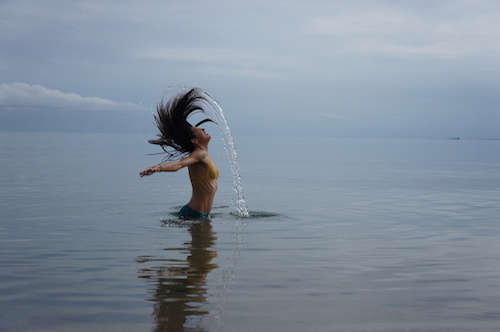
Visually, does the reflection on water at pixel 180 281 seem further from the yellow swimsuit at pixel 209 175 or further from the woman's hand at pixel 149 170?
the yellow swimsuit at pixel 209 175

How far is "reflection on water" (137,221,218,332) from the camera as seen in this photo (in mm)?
5927

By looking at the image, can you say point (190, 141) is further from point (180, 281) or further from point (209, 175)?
point (180, 281)

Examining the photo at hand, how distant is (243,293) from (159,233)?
4.86 meters

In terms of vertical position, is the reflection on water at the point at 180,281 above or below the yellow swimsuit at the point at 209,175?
below

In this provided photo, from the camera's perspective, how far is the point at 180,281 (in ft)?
24.5

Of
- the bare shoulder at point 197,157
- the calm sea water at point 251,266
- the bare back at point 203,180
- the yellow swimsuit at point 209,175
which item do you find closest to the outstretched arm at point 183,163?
the bare shoulder at point 197,157

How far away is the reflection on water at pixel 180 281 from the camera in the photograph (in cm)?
593

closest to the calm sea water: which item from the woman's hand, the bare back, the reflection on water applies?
the reflection on water

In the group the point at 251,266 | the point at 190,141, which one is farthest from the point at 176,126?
the point at 251,266

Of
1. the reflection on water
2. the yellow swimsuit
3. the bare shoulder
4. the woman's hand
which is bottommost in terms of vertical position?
the reflection on water

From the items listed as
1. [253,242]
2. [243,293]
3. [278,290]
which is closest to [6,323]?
[243,293]

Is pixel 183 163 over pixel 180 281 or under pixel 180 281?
over

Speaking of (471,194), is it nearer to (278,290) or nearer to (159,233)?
(159,233)

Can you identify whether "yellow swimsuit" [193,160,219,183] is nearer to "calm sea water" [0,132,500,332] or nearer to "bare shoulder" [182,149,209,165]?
"bare shoulder" [182,149,209,165]
